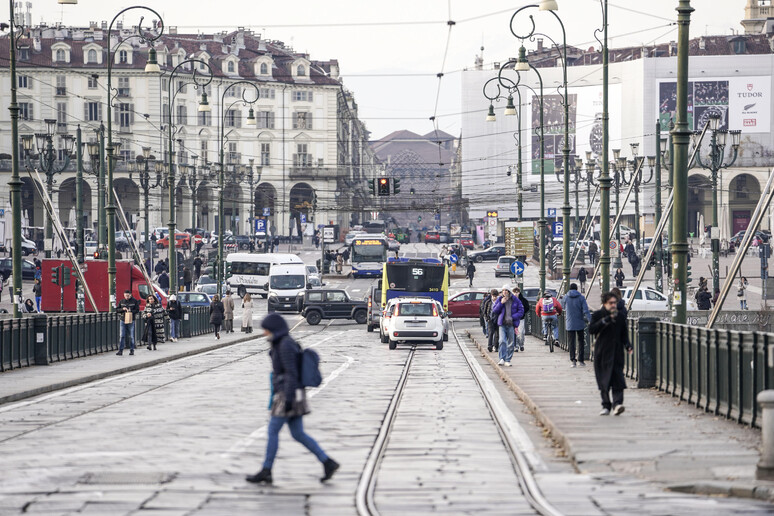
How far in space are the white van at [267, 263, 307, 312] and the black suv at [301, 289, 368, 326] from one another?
7025 millimetres

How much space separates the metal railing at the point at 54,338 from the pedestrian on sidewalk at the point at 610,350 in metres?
13.4

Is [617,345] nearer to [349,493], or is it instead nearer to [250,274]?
[349,493]

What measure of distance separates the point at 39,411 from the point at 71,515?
868 centimetres

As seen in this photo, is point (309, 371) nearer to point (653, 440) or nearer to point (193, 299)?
point (653, 440)

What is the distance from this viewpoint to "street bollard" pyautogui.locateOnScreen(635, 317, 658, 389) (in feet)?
64.2

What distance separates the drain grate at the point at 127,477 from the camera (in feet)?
34.9

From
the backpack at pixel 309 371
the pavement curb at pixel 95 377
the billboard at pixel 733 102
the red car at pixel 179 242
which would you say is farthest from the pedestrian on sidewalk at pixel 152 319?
the billboard at pixel 733 102

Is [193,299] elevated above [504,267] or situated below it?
below

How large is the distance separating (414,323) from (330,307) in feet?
64.5

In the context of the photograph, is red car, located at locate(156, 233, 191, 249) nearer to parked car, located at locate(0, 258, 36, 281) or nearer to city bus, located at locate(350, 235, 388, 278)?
city bus, located at locate(350, 235, 388, 278)

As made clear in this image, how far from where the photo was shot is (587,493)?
10242 mm

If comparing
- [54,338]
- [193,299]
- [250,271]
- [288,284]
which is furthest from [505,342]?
[250,271]

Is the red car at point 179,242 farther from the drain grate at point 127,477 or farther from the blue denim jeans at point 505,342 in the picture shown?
the drain grate at point 127,477

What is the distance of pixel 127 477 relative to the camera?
10.9m
